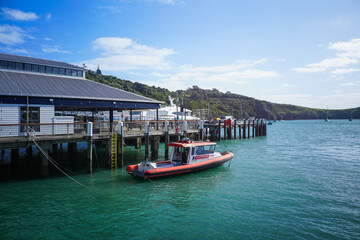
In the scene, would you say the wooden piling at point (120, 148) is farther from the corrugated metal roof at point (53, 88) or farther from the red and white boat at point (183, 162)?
the corrugated metal roof at point (53, 88)

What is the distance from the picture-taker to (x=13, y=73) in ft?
74.9

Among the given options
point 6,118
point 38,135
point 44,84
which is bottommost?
point 38,135

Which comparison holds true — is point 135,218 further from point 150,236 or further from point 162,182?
point 162,182

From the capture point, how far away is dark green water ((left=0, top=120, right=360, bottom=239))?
32.6 feet

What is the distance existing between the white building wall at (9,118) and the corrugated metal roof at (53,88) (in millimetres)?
1051

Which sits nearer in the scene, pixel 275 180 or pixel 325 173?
pixel 275 180

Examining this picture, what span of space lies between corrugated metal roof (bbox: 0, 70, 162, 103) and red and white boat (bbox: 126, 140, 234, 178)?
8.53 metres

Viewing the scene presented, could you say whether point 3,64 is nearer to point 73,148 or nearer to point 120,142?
point 73,148

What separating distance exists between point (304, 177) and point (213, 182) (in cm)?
795

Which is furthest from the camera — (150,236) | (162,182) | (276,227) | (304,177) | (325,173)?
(325,173)

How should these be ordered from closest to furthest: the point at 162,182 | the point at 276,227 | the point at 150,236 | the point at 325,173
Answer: the point at 150,236
the point at 276,227
the point at 162,182
the point at 325,173

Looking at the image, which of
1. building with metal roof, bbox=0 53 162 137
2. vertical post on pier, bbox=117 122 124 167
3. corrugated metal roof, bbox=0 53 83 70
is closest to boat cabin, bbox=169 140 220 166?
vertical post on pier, bbox=117 122 124 167

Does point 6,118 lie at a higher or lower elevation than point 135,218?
higher

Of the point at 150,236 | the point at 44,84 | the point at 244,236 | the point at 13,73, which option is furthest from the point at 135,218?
the point at 13,73
